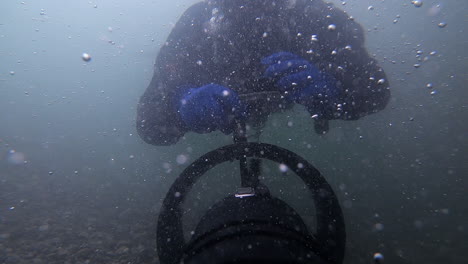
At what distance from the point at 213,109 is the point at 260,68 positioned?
0.85 metres

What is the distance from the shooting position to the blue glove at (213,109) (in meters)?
2.14

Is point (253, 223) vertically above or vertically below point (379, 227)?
above

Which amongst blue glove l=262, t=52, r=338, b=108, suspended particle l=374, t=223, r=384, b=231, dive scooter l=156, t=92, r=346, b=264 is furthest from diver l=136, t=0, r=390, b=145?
suspended particle l=374, t=223, r=384, b=231

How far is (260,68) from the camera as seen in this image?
2834mm

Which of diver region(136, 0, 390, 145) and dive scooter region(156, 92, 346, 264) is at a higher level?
diver region(136, 0, 390, 145)

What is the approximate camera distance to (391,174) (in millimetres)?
8062

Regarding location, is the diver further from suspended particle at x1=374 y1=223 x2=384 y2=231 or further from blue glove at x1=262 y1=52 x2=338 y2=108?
suspended particle at x1=374 y1=223 x2=384 y2=231

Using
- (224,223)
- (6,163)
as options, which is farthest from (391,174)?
(6,163)

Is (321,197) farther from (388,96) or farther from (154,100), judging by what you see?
(154,100)

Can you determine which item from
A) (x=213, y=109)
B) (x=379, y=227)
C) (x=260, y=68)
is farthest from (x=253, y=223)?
(x=379, y=227)

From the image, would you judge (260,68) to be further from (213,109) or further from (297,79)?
(213,109)

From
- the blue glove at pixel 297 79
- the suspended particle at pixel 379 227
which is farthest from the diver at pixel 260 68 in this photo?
the suspended particle at pixel 379 227

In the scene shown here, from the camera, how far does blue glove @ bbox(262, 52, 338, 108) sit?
94.9 inches

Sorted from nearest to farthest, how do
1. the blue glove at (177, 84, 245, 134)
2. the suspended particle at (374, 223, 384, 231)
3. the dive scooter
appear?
the dive scooter < the blue glove at (177, 84, 245, 134) < the suspended particle at (374, 223, 384, 231)
